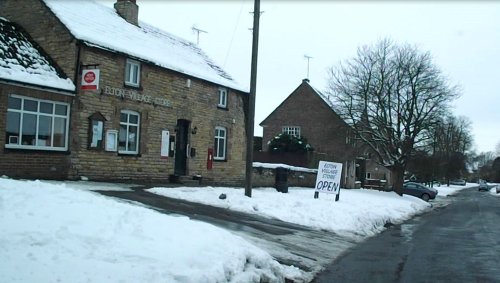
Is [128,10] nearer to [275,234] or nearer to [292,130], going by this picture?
[275,234]

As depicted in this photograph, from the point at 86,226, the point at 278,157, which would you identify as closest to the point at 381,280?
the point at 86,226

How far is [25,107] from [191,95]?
850 cm

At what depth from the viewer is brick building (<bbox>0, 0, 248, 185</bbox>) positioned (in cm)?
1917

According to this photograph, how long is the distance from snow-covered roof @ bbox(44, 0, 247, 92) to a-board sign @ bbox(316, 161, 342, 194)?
7.55 metres

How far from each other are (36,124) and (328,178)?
37.0ft

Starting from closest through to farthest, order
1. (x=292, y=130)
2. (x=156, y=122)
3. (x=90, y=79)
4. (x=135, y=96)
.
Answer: (x=90, y=79) → (x=135, y=96) → (x=156, y=122) → (x=292, y=130)

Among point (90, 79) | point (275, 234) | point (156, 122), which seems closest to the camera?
Answer: point (275, 234)

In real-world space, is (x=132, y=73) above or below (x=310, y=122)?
below

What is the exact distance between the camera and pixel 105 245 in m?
7.12

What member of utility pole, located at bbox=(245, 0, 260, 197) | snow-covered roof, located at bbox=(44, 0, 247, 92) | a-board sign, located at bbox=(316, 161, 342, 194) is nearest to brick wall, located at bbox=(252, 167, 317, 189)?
snow-covered roof, located at bbox=(44, 0, 247, 92)

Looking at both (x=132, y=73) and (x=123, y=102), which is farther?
(x=132, y=73)

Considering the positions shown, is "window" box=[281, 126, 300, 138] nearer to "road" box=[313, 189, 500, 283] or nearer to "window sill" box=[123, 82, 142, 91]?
"window sill" box=[123, 82, 142, 91]

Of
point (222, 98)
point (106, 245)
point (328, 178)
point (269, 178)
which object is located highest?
point (222, 98)

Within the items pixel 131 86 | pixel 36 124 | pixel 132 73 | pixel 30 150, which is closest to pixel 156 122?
pixel 131 86
